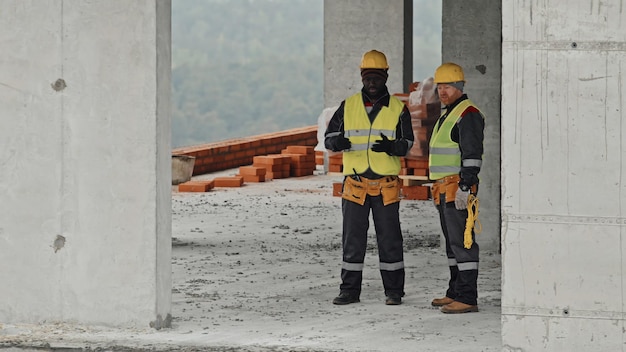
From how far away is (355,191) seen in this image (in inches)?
350

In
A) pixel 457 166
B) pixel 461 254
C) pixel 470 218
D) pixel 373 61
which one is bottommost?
pixel 461 254

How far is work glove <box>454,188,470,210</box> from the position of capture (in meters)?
8.38

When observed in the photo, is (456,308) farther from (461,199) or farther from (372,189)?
(372,189)

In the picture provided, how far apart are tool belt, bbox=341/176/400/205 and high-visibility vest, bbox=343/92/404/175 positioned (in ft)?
0.21

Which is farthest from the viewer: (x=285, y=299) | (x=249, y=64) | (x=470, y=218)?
(x=249, y=64)

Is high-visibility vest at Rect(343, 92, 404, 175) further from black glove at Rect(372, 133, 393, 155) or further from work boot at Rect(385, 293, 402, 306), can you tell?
work boot at Rect(385, 293, 402, 306)

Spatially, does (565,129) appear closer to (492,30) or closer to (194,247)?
(492,30)

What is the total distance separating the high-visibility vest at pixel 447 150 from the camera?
864 centimetres

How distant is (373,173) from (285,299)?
1.28 metres
